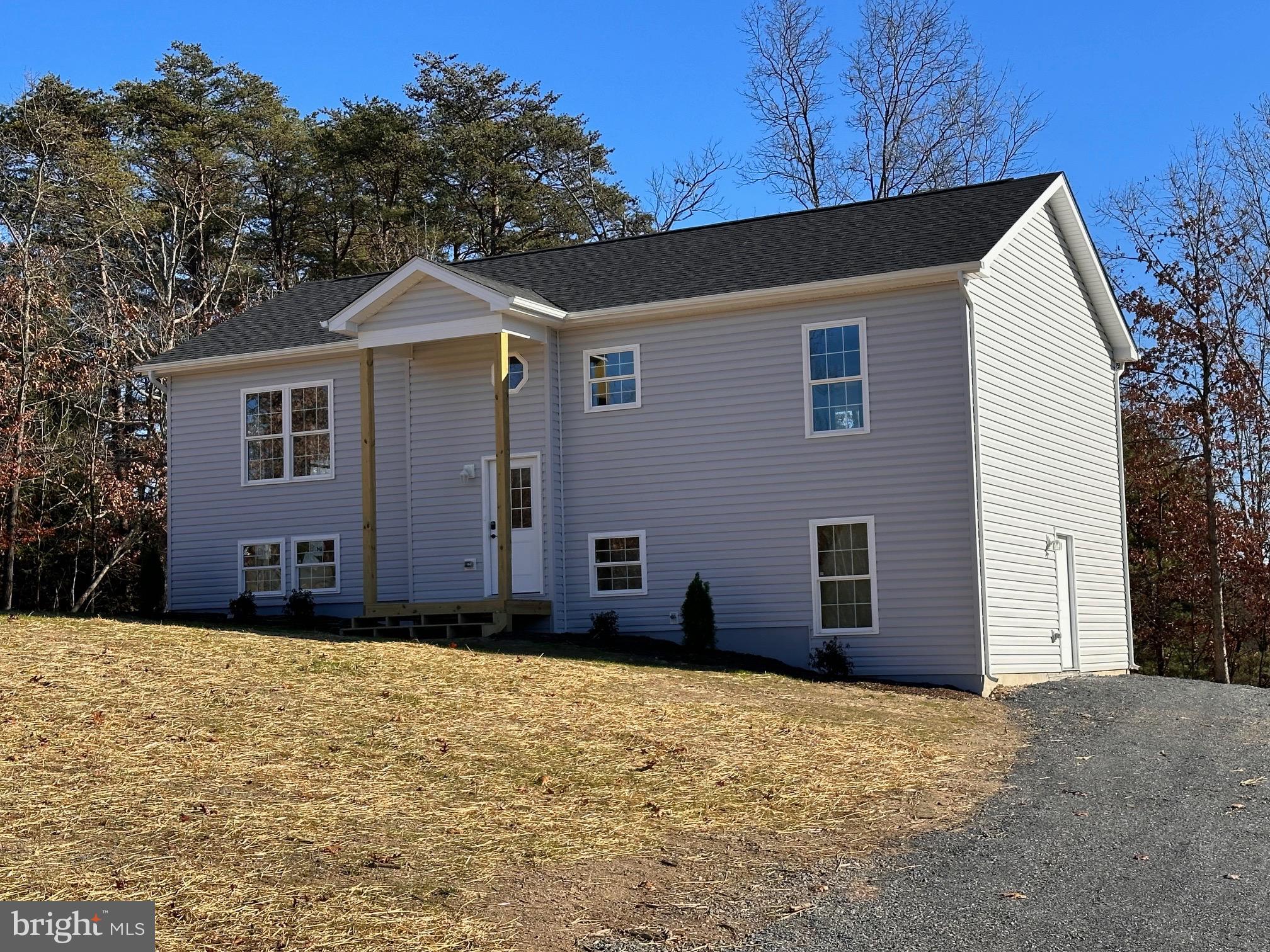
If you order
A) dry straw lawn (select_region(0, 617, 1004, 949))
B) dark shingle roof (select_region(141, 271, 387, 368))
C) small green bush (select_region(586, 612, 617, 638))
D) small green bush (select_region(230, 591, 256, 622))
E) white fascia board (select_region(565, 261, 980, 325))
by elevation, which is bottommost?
dry straw lawn (select_region(0, 617, 1004, 949))

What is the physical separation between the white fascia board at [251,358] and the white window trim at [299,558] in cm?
277

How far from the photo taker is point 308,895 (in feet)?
22.1

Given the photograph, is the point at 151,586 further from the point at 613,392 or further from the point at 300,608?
the point at 613,392

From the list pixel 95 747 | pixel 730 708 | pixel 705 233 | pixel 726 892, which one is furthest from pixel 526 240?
pixel 726 892

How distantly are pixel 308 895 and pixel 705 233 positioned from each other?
16.1m

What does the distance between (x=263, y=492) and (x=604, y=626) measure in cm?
651

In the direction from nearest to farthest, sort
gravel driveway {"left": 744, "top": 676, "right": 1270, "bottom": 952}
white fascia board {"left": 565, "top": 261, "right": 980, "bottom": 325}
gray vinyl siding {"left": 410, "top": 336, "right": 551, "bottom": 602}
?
gravel driveway {"left": 744, "top": 676, "right": 1270, "bottom": 952} → white fascia board {"left": 565, "top": 261, "right": 980, "bottom": 325} → gray vinyl siding {"left": 410, "top": 336, "right": 551, "bottom": 602}

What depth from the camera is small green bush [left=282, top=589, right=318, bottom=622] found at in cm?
2002

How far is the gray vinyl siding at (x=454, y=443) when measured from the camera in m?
19.3

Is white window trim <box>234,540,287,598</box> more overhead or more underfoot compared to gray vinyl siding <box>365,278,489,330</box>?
more underfoot

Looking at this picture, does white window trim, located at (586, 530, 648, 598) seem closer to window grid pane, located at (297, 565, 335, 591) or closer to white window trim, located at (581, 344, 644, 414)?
white window trim, located at (581, 344, 644, 414)

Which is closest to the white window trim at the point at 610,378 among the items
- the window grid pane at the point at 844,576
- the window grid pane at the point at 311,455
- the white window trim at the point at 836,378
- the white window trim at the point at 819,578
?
the white window trim at the point at 836,378

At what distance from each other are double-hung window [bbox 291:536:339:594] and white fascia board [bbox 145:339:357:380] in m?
2.82

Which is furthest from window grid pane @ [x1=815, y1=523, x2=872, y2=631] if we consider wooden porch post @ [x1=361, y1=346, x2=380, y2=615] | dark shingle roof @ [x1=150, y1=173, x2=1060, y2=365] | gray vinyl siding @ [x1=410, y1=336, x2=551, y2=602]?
wooden porch post @ [x1=361, y1=346, x2=380, y2=615]
